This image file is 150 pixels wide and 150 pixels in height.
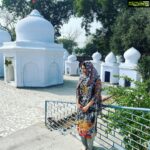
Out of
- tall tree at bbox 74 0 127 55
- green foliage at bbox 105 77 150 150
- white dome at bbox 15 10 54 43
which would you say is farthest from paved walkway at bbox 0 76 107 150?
tall tree at bbox 74 0 127 55

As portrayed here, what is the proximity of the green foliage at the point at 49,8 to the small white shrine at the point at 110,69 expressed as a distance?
16.3 meters

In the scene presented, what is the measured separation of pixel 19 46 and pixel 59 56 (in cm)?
316

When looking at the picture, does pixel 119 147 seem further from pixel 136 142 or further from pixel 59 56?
pixel 59 56

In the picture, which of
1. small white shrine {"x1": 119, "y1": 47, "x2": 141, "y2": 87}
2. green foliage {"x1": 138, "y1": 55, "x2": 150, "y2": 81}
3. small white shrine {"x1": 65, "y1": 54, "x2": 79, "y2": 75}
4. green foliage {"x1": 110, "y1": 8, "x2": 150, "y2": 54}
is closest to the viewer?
green foliage {"x1": 138, "y1": 55, "x2": 150, "y2": 81}

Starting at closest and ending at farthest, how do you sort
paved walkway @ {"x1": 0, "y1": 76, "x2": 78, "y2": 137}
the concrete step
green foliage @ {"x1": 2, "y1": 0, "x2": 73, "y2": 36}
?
the concrete step, paved walkway @ {"x1": 0, "y1": 76, "x2": 78, "y2": 137}, green foliage @ {"x1": 2, "y1": 0, "x2": 73, "y2": 36}

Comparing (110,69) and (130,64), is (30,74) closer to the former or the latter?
(110,69)

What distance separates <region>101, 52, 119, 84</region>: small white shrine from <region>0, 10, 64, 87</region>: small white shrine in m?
4.12

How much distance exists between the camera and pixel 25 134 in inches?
262

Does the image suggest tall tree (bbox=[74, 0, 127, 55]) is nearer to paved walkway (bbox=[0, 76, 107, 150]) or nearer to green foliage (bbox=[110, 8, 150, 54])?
green foliage (bbox=[110, 8, 150, 54])

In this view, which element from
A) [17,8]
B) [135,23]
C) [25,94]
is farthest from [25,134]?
[17,8]

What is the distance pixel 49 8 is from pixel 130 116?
30.8m

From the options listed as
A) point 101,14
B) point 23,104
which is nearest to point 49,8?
point 101,14

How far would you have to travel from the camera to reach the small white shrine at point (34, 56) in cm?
1598

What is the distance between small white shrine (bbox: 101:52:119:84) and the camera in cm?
1892
